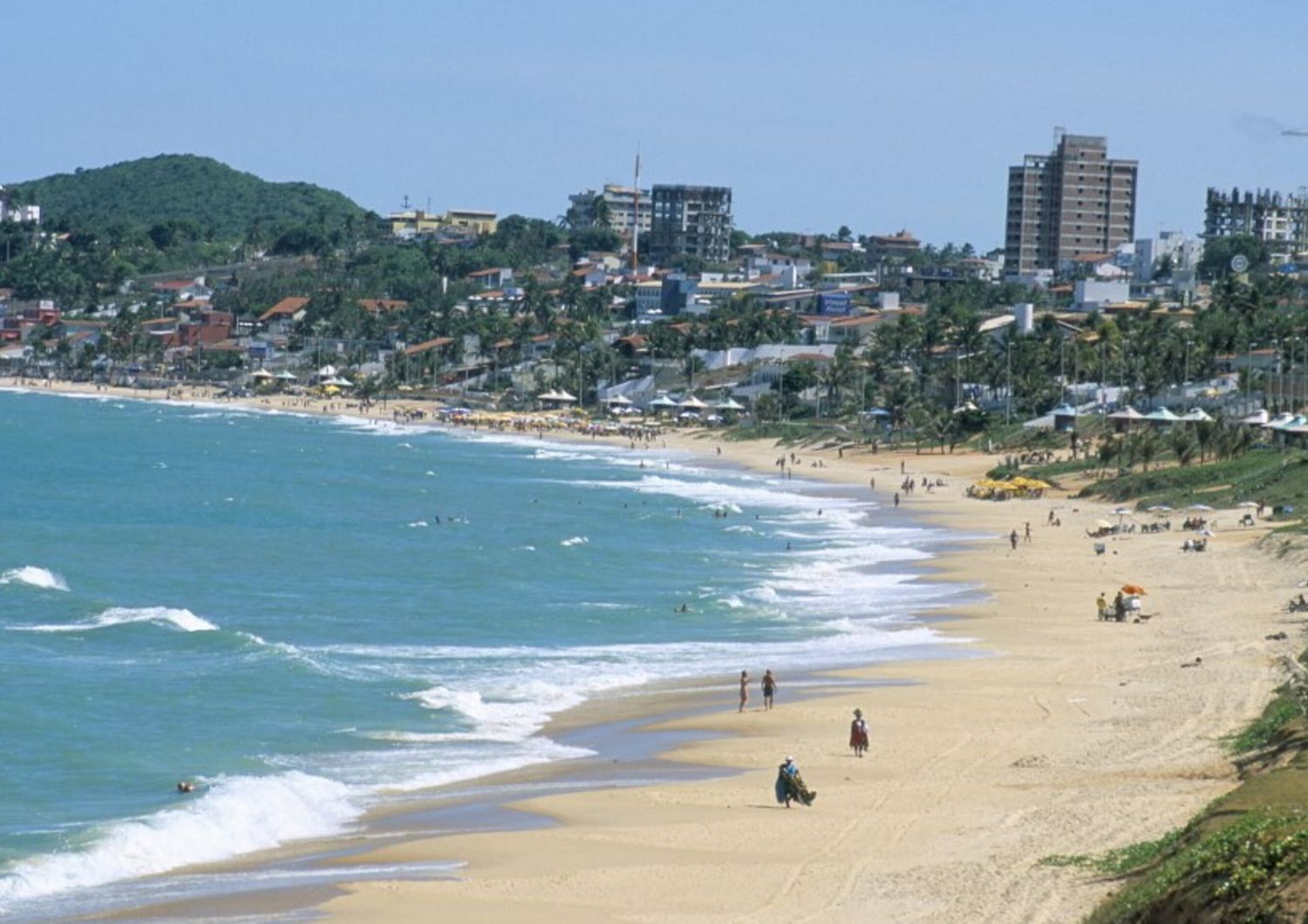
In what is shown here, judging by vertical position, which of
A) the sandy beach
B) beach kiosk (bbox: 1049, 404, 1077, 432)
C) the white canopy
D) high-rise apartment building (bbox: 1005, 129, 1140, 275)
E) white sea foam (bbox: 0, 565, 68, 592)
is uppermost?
high-rise apartment building (bbox: 1005, 129, 1140, 275)

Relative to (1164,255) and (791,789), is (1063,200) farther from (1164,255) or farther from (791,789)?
(791,789)

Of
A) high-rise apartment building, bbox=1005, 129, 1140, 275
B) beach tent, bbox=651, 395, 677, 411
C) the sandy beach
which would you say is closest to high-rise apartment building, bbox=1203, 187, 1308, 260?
high-rise apartment building, bbox=1005, 129, 1140, 275

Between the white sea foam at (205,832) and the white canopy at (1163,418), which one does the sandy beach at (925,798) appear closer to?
the white sea foam at (205,832)

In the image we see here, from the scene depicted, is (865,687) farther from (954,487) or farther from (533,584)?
(954,487)

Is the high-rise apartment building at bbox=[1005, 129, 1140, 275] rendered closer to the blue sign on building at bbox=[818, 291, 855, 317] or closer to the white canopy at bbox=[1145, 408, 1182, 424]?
the blue sign on building at bbox=[818, 291, 855, 317]

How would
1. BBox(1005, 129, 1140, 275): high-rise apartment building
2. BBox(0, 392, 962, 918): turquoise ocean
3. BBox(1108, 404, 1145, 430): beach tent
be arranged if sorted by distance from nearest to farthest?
BBox(0, 392, 962, 918): turquoise ocean < BBox(1108, 404, 1145, 430): beach tent < BBox(1005, 129, 1140, 275): high-rise apartment building

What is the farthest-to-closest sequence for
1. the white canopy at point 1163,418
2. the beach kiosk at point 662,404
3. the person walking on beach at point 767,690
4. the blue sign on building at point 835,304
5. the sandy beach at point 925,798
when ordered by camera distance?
the blue sign on building at point 835,304
the beach kiosk at point 662,404
the white canopy at point 1163,418
the person walking on beach at point 767,690
the sandy beach at point 925,798

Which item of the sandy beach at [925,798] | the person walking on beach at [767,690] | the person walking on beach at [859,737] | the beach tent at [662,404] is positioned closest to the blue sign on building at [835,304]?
the beach tent at [662,404]
